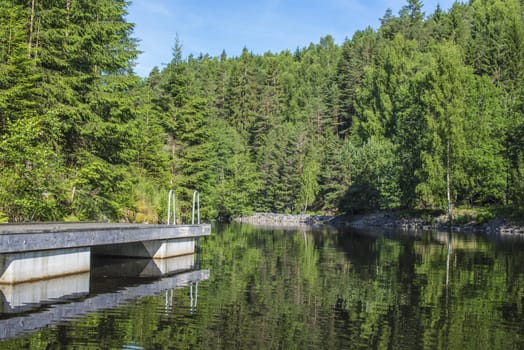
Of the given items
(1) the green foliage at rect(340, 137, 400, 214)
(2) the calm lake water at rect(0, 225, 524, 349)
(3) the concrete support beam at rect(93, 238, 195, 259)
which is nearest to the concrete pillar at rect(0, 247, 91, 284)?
(2) the calm lake water at rect(0, 225, 524, 349)

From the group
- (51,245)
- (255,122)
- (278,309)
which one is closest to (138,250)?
(51,245)

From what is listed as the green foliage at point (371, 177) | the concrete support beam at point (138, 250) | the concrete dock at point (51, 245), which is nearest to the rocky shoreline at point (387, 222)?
the green foliage at point (371, 177)

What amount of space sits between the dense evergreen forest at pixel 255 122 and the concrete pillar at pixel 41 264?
13.6 ft

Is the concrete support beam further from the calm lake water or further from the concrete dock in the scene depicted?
the calm lake water

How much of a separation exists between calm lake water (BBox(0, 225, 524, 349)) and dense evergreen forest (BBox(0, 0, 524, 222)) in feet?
18.3

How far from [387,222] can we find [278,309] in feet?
160

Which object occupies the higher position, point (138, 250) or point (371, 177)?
point (371, 177)

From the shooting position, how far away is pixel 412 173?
5697 cm

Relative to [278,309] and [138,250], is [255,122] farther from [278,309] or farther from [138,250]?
[278,309]

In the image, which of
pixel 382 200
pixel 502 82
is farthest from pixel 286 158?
pixel 502 82

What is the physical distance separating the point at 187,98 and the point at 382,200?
27.7 meters

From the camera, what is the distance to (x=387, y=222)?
5891 centimetres

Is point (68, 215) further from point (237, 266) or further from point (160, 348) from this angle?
point (160, 348)

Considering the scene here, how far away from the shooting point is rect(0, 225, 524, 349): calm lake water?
900 cm
